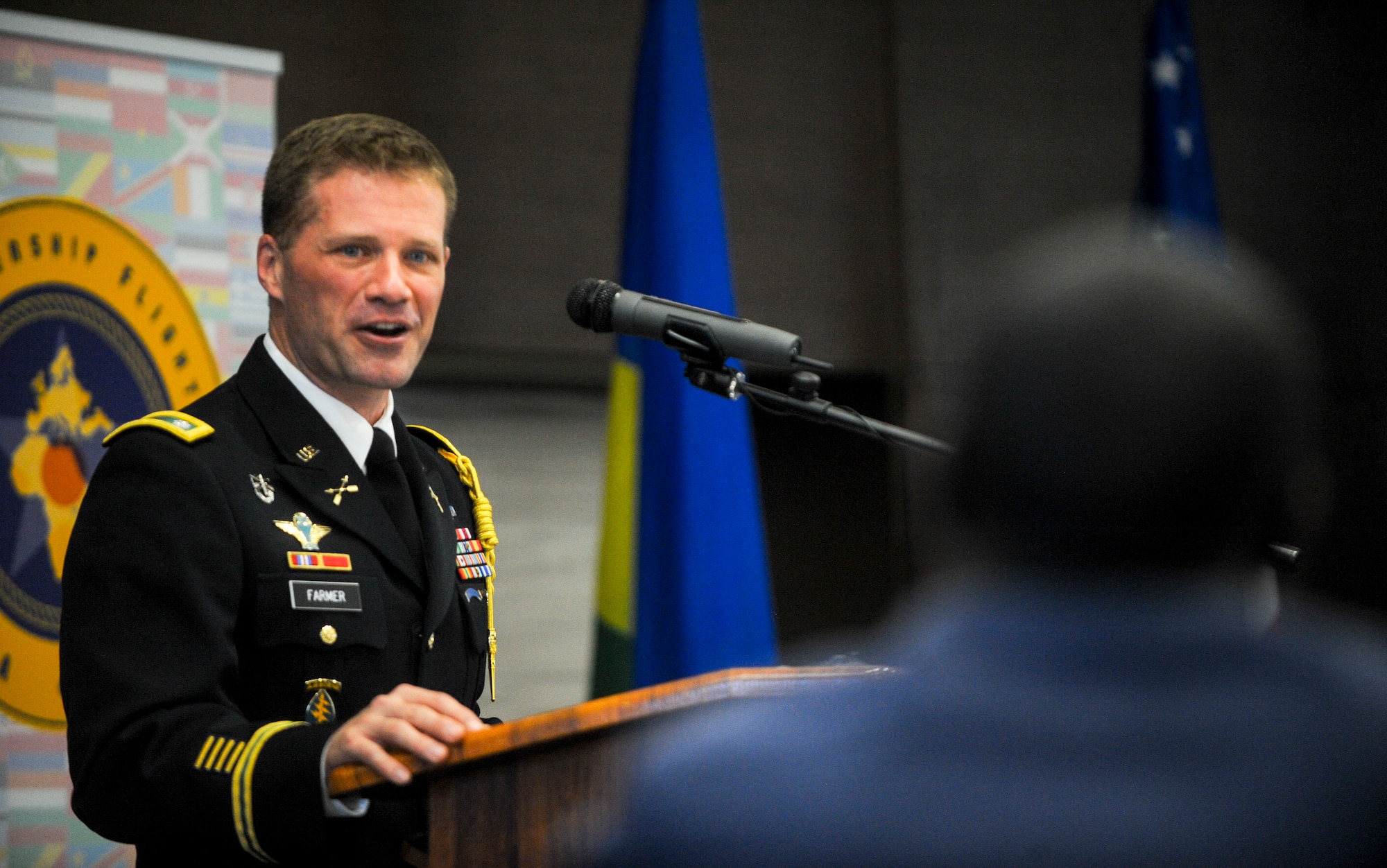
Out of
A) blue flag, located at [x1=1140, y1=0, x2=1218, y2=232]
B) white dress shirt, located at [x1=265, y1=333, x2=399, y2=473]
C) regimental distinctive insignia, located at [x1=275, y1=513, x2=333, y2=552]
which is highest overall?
blue flag, located at [x1=1140, y1=0, x2=1218, y2=232]

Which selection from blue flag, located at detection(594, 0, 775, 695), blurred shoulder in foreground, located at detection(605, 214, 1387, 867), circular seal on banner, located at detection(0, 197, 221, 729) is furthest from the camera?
blue flag, located at detection(594, 0, 775, 695)

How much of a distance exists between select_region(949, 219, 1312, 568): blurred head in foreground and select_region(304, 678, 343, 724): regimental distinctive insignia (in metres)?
0.96

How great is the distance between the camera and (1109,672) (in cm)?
57

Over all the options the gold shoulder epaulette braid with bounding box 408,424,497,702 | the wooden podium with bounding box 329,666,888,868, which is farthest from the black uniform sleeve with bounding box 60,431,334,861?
the gold shoulder epaulette braid with bounding box 408,424,497,702

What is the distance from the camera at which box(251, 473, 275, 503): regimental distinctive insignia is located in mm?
1426

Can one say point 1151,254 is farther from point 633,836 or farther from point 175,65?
point 175,65

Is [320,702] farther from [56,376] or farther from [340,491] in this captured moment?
[56,376]

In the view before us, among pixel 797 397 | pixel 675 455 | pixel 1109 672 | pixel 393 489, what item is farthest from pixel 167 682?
pixel 675 455

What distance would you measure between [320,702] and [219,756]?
0.75 ft

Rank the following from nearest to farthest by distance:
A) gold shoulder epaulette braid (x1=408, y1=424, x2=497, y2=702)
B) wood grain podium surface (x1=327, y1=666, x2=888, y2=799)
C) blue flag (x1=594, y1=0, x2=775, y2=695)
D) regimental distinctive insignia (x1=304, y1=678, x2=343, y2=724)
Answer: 1. wood grain podium surface (x1=327, y1=666, x2=888, y2=799)
2. regimental distinctive insignia (x1=304, y1=678, x2=343, y2=724)
3. gold shoulder epaulette braid (x1=408, y1=424, x2=497, y2=702)
4. blue flag (x1=594, y1=0, x2=775, y2=695)

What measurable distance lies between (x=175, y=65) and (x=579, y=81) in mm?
1574

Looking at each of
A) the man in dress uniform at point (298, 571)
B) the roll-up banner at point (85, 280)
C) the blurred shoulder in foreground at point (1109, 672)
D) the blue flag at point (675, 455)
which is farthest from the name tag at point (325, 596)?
the blue flag at point (675, 455)

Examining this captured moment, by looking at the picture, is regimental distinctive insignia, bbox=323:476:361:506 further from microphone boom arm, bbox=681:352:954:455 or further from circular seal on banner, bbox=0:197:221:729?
circular seal on banner, bbox=0:197:221:729

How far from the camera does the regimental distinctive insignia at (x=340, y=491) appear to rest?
4.85 ft
